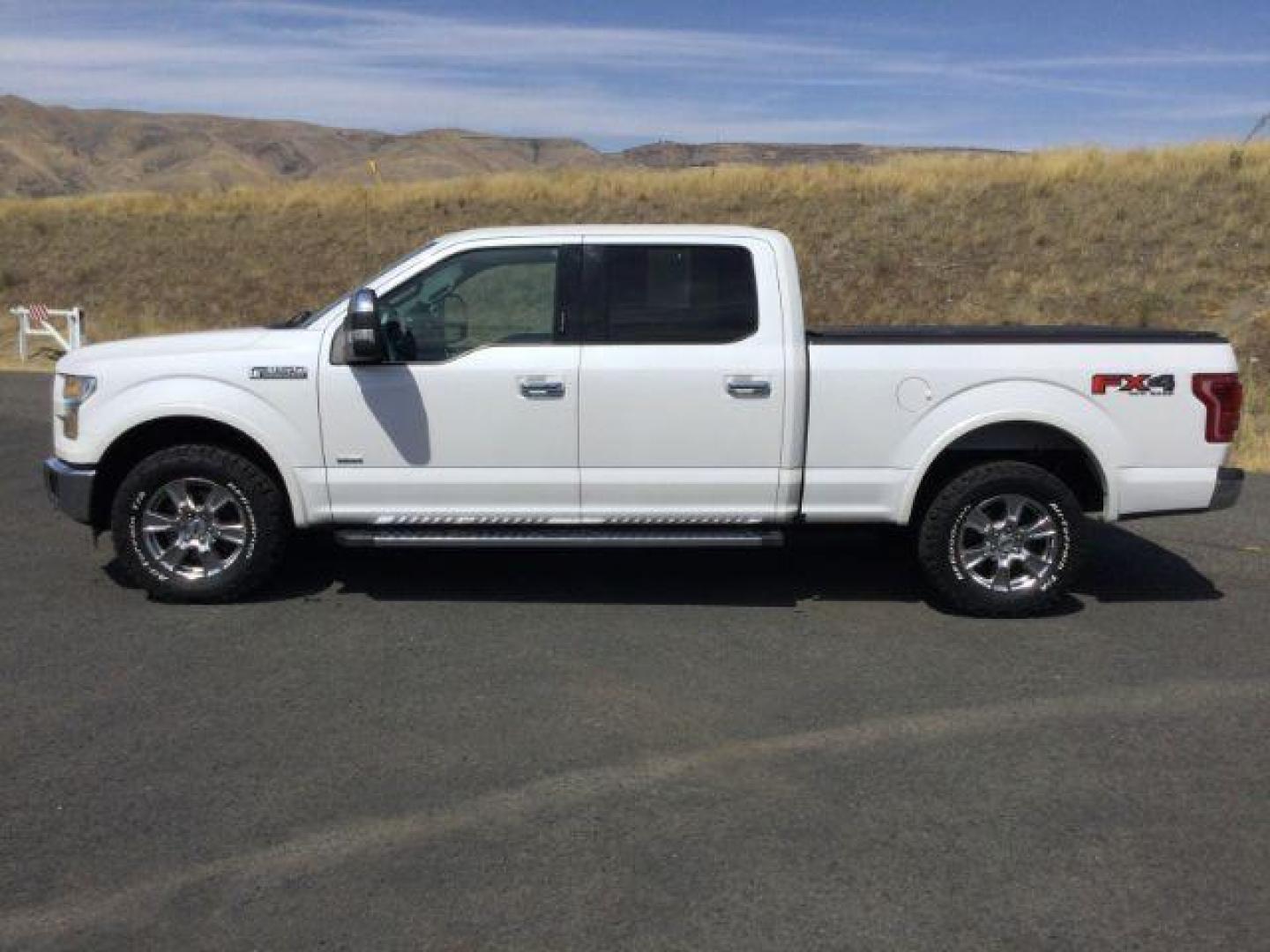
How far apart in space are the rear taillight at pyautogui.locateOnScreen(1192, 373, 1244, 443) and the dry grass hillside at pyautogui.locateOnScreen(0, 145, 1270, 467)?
13040 millimetres

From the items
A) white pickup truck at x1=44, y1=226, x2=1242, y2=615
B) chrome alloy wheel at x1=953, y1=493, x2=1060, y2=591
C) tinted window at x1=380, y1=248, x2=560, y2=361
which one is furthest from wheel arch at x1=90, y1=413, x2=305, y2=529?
chrome alloy wheel at x1=953, y1=493, x2=1060, y2=591

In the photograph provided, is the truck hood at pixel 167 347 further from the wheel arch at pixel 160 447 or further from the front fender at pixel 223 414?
the wheel arch at pixel 160 447

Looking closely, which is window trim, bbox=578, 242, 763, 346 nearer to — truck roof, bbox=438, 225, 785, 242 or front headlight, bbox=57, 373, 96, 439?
truck roof, bbox=438, 225, 785, 242

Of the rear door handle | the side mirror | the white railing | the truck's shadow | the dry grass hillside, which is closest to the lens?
the side mirror

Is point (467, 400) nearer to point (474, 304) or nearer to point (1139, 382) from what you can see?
point (474, 304)

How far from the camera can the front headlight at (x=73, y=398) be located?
6.92 m

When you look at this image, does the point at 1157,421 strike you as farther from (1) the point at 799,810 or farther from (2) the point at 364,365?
(2) the point at 364,365

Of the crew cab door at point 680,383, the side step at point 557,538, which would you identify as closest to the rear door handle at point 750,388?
the crew cab door at point 680,383

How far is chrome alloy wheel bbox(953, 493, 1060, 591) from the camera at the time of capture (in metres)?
6.91

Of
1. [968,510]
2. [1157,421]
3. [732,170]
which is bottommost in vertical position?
[968,510]

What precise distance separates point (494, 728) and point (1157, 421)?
12.7ft

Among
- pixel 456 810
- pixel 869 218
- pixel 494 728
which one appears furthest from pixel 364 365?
pixel 869 218

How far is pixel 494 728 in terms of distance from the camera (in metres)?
5.21

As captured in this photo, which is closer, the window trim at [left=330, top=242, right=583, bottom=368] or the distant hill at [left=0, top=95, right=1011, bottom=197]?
the window trim at [left=330, top=242, right=583, bottom=368]
